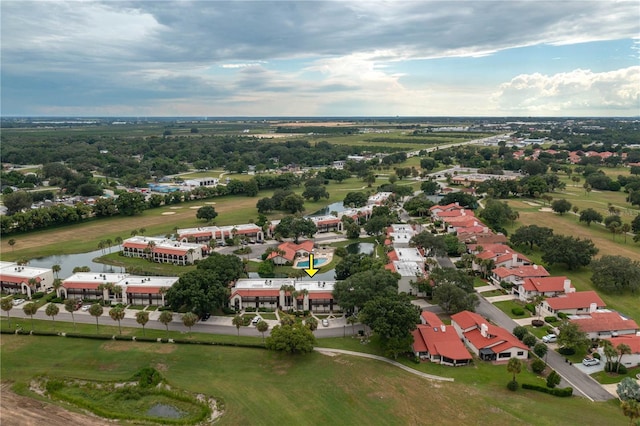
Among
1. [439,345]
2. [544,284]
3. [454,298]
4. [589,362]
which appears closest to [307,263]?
[454,298]

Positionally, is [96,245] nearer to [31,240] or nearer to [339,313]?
[31,240]

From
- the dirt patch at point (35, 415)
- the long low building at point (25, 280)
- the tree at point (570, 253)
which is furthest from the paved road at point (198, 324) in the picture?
the tree at point (570, 253)

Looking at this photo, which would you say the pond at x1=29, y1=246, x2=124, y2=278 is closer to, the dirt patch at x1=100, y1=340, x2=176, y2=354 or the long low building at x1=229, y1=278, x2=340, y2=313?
the long low building at x1=229, y1=278, x2=340, y2=313

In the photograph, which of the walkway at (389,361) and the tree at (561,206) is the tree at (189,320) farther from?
the tree at (561,206)

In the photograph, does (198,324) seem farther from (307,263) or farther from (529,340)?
(529,340)

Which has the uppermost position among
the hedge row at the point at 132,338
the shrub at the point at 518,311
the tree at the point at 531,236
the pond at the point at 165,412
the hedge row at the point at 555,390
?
the tree at the point at 531,236

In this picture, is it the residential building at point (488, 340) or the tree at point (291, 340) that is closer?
the tree at point (291, 340)

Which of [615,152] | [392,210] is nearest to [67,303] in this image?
[392,210]

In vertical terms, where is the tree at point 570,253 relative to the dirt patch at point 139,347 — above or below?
above
